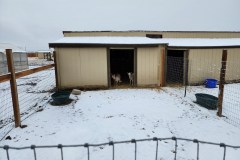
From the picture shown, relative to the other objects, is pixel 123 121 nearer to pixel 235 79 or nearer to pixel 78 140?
pixel 78 140

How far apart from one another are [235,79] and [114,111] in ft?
33.2

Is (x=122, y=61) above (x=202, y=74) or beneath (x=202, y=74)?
above

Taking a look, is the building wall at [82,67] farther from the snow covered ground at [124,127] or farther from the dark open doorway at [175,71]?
the dark open doorway at [175,71]

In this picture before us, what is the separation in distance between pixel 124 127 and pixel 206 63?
8799 millimetres

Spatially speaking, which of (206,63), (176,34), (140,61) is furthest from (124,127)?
(176,34)

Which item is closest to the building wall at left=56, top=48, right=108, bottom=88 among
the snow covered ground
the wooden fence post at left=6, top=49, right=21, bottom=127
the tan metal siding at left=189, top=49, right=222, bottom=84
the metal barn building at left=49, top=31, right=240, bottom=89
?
the metal barn building at left=49, top=31, right=240, bottom=89

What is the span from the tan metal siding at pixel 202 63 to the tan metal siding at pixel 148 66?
2.36 m

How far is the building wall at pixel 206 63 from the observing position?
1186 centimetres

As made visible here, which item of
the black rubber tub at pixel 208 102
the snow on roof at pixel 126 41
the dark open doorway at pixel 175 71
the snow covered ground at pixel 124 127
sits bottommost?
the snow covered ground at pixel 124 127

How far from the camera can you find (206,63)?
12102 mm

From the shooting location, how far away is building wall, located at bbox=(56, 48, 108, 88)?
10306 millimetres

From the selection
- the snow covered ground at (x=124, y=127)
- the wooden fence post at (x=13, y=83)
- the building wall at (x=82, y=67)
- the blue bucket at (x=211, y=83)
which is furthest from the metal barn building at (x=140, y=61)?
the wooden fence post at (x=13, y=83)

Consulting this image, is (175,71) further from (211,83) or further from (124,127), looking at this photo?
(124,127)

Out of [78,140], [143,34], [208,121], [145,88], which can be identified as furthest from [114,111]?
[143,34]
